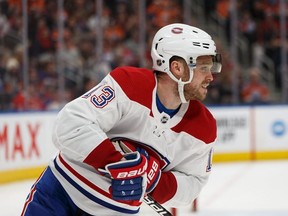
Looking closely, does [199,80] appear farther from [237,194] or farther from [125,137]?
[237,194]

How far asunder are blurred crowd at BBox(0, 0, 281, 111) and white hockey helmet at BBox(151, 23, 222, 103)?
16.2 ft

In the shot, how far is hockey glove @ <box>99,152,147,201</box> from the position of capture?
2.01m

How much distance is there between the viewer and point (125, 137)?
225 cm

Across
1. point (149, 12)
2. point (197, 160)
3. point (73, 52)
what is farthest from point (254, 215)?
point (149, 12)

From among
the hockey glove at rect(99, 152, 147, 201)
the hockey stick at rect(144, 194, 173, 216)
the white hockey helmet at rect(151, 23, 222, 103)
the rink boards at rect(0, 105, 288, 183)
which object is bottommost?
the rink boards at rect(0, 105, 288, 183)

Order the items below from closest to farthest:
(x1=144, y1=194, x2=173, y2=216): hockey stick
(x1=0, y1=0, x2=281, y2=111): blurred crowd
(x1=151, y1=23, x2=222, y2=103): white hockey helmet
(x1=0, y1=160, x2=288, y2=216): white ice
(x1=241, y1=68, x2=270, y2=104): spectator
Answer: (x1=151, y1=23, x2=222, y2=103): white hockey helmet → (x1=144, y1=194, x2=173, y2=216): hockey stick → (x1=0, y1=160, x2=288, y2=216): white ice → (x1=0, y1=0, x2=281, y2=111): blurred crowd → (x1=241, y1=68, x2=270, y2=104): spectator

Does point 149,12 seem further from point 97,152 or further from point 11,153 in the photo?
point 97,152

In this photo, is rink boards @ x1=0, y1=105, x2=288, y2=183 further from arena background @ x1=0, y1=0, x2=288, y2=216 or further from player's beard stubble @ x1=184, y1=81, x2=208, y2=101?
player's beard stubble @ x1=184, y1=81, x2=208, y2=101

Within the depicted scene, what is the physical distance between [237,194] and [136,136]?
377 centimetres

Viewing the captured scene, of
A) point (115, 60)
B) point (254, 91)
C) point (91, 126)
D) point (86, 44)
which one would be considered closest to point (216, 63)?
point (91, 126)

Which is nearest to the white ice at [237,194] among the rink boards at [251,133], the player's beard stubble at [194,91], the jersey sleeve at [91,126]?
the rink boards at [251,133]

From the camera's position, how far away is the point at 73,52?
841cm

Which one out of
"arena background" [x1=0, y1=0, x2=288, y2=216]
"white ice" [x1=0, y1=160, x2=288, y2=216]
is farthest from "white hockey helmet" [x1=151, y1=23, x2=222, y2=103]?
"arena background" [x1=0, y1=0, x2=288, y2=216]

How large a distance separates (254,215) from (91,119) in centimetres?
296
